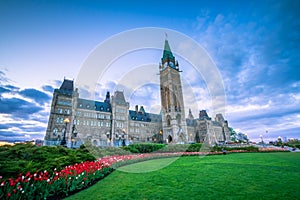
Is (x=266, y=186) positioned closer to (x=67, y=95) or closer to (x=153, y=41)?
(x=153, y=41)

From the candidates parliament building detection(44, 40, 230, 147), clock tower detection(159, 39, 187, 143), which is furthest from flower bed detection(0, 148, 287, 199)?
clock tower detection(159, 39, 187, 143)

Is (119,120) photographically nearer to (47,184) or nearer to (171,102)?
(171,102)

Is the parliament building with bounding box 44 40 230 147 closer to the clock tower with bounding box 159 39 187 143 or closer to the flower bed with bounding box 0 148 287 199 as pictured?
the clock tower with bounding box 159 39 187 143

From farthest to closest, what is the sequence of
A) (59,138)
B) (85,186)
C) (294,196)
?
(59,138) < (85,186) < (294,196)

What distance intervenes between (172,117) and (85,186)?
47.7m

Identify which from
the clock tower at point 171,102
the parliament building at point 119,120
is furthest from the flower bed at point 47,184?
the clock tower at point 171,102

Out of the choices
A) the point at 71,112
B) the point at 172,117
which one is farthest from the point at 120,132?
the point at 172,117

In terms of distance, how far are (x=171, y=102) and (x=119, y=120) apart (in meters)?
20.6

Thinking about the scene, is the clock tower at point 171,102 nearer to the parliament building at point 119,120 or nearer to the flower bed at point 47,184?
the parliament building at point 119,120

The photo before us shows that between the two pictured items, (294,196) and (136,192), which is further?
(136,192)

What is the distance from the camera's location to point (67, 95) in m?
40.6

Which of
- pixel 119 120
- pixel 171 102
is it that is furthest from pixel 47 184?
pixel 171 102

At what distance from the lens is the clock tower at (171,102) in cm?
5116

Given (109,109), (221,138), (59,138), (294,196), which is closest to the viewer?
(294,196)
